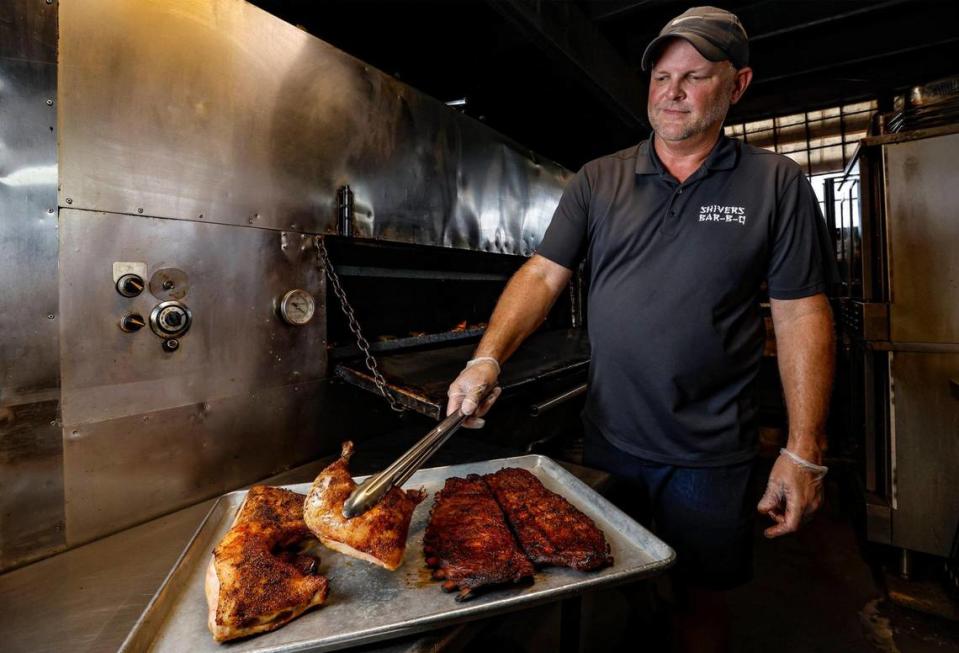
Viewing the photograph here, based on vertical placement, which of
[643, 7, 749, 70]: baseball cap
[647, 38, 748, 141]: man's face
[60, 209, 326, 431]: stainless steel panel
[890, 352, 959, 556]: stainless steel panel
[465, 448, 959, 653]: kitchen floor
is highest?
[643, 7, 749, 70]: baseball cap

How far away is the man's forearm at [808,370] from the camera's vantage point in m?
1.37

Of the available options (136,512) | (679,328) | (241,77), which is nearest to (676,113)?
(679,328)

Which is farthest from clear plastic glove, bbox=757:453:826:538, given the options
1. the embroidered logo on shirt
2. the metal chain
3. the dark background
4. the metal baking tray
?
the dark background

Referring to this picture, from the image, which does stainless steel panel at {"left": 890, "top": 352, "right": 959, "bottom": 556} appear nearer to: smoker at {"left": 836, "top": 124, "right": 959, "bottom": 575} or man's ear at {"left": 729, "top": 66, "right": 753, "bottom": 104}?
smoker at {"left": 836, "top": 124, "right": 959, "bottom": 575}

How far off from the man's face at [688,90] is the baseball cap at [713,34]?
3 cm

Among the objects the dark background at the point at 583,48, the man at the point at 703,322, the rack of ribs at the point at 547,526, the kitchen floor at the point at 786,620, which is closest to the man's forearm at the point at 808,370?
the man at the point at 703,322

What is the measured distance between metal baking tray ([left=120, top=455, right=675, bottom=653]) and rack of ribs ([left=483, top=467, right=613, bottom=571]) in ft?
0.10

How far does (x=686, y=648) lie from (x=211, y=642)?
1618 mm

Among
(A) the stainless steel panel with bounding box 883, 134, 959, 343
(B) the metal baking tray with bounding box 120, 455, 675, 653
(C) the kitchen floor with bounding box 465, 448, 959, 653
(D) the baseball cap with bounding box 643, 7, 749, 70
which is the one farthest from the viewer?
(A) the stainless steel panel with bounding box 883, 134, 959, 343

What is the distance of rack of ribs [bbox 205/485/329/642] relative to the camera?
78cm

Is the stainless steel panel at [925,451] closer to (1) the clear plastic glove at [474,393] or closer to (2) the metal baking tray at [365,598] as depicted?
(2) the metal baking tray at [365,598]

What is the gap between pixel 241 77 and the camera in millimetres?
1801

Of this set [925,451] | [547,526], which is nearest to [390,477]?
[547,526]

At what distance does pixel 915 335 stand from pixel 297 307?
3.36m
